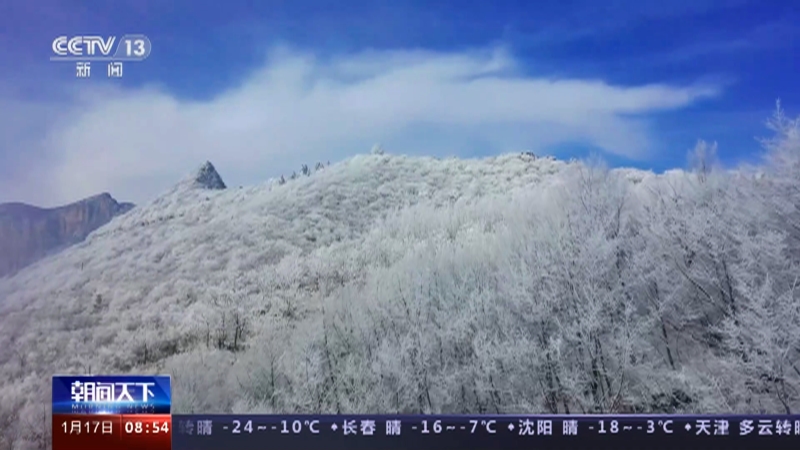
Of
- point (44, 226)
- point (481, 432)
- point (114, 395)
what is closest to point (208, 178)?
point (44, 226)

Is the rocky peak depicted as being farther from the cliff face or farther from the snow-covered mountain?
the cliff face

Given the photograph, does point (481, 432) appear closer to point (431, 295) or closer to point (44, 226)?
point (431, 295)

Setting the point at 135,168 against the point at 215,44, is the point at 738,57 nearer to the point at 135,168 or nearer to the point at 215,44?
the point at 215,44

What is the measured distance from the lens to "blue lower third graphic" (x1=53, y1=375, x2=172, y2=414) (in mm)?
2484

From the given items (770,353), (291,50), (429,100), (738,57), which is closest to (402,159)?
(429,100)

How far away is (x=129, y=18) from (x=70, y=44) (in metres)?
0.20

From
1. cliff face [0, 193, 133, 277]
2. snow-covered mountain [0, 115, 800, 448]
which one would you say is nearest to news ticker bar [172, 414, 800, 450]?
snow-covered mountain [0, 115, 800, 448]

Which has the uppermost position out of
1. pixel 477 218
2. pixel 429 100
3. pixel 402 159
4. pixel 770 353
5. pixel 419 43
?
pixel 419 43

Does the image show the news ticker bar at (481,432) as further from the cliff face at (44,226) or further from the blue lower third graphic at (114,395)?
the cliff face at (44,226)

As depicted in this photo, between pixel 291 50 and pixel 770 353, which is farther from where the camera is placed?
pixel 291 50

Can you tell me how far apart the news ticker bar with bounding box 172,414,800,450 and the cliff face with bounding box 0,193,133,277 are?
2.19ft

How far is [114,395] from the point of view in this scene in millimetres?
2496

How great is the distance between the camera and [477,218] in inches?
104

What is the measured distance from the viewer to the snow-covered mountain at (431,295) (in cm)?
246
